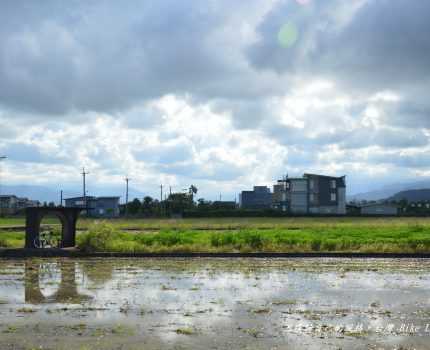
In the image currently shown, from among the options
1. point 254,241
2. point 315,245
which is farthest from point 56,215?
point 315,245

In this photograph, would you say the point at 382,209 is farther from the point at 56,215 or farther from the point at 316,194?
the point at 56,215

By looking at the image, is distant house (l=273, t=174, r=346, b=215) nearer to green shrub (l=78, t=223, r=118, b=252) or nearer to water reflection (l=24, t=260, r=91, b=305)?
green shrub (l=78, t=223, r=118, b=252)

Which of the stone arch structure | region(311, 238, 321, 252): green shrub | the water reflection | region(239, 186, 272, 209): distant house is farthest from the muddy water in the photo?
region(239, 186, 272, 209): distant house

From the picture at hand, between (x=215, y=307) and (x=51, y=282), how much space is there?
705 cm

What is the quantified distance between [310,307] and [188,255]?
543 inches

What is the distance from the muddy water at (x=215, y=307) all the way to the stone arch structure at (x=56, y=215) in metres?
6.17

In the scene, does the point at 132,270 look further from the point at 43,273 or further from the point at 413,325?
the point at 413,325

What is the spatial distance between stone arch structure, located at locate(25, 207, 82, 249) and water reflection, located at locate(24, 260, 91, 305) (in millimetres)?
Answer: 3604

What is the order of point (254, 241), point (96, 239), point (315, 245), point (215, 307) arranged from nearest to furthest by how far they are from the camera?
1. point (215, 307)
2. point (96, 239)
3. point (315, 245)
4. point (254, 241)

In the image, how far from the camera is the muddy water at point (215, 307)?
998 centimetres

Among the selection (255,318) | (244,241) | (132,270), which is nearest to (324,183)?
(244,241)

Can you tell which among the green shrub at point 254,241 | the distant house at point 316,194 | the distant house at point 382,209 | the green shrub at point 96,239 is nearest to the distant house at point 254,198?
the distant house at point 382,209

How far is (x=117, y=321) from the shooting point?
11.5 meters

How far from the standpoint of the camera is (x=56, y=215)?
98.0 ft
